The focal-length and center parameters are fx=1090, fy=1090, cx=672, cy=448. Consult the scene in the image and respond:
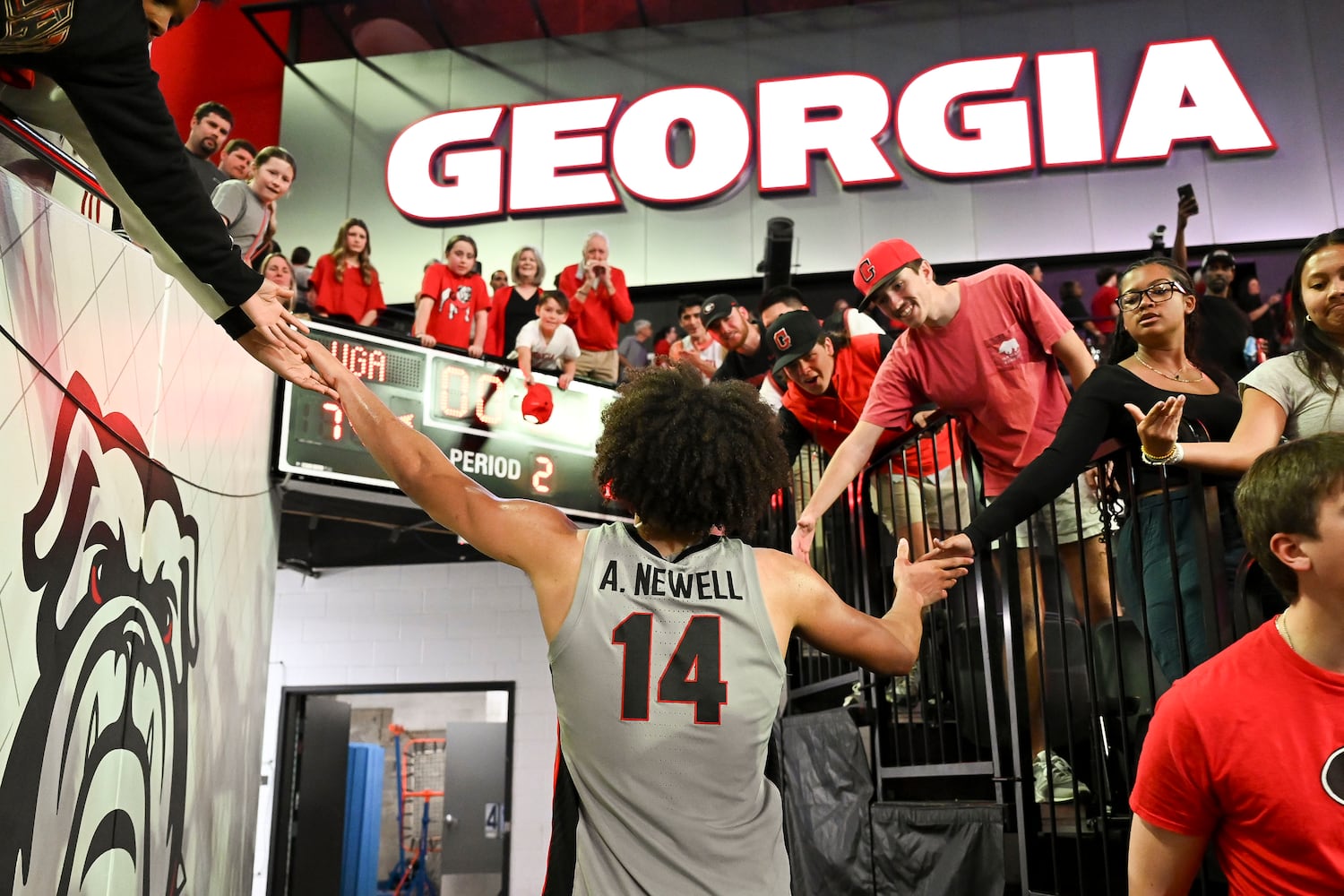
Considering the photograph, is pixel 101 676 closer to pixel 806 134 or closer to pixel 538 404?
pixel 538 404

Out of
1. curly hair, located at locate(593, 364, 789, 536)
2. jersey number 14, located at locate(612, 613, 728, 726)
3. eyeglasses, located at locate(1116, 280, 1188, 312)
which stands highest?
eyeglasses, located at locate(1116, 280, 1188, 312)

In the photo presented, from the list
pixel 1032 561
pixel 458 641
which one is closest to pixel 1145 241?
pixel 458 641

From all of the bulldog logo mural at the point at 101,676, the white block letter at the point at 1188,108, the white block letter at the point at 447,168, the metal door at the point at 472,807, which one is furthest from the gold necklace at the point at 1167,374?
the metal door at the point at 472,807

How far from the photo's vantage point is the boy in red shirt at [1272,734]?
68.6 inches

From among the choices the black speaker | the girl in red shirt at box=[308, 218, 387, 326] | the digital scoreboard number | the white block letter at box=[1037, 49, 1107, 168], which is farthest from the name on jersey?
the white block letter at box=[1037, 49, 1107, 168]

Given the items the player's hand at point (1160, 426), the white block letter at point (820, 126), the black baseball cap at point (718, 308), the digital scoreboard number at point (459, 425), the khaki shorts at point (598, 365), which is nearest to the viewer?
the player's hand at point (1160, 426)

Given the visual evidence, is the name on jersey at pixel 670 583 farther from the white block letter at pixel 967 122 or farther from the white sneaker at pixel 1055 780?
the white block letter at pixel 967 122

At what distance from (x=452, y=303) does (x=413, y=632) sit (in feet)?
11.9

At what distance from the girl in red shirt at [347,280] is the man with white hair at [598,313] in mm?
1536

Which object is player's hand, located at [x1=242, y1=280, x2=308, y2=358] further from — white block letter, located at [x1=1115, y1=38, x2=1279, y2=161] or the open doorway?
white block letter, located at [x1=1115, y1=38, x2=1279, y2=161]

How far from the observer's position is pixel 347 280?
800cm

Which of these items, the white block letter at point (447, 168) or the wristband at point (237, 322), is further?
the white block letter at point (447, 168)

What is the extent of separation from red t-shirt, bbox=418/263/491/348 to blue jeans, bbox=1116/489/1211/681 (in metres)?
5.76

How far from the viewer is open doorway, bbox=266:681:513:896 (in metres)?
9.68
